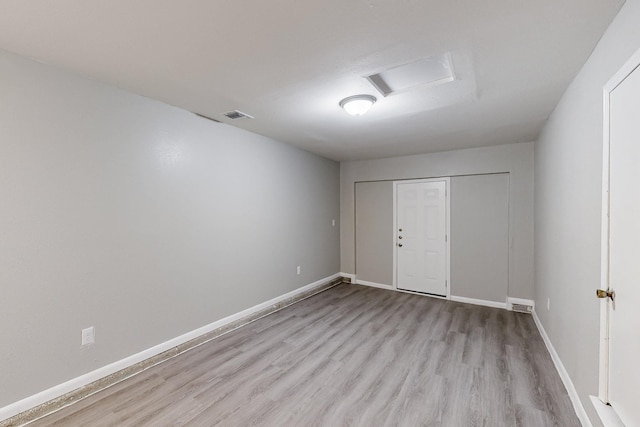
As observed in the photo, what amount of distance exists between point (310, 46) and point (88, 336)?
8.96ft

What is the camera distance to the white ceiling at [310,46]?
1.46 metres

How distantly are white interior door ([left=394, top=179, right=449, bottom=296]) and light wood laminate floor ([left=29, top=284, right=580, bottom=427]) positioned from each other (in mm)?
1226

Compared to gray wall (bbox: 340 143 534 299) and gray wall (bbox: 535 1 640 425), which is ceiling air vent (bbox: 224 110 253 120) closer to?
gray wall (bbox: 535 1 640 425)

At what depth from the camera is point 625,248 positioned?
1.40 m

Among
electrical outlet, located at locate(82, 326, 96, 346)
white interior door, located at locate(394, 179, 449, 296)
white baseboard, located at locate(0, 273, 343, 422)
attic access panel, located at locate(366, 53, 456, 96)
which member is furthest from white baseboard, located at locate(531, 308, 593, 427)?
electrical outlet, located at locate(82, 326, 96, 346)

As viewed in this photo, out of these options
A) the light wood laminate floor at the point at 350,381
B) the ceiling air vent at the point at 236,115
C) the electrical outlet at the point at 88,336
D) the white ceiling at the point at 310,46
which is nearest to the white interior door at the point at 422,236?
the light wood laminate floor at the point at 350,381

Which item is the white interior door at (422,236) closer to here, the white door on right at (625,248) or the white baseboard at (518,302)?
the white baseboard at (518,302)

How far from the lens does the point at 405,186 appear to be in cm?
516

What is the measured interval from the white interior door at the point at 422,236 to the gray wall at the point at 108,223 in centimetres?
265

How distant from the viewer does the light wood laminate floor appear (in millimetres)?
1995

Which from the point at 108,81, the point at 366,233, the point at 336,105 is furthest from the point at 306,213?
the point at 108,81

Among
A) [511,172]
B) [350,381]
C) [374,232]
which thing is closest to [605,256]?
[350,381]

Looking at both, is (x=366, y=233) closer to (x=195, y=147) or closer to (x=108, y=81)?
(x=195, y=147)

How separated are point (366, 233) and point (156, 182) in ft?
12.7
